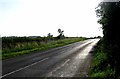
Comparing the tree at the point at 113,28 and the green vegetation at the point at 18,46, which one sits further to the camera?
the green vegetation at the point at 18,46

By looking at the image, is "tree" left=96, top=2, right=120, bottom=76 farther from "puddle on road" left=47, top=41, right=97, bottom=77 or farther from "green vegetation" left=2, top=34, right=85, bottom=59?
"green vegetation" left=2, top=34, right=85, bottom=59

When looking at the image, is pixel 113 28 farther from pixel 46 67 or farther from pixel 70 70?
pixel 46 67

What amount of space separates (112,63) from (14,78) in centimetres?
519

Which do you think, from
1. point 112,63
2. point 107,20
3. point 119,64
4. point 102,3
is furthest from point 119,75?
point 102,3

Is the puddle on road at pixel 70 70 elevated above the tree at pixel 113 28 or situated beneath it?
situated beneath

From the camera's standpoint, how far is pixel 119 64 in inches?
517

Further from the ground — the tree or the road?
the tree

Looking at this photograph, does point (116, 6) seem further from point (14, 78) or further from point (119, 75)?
point (14, 78)

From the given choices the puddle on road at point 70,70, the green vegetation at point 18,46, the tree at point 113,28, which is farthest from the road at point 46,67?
the green vegetation at point 18,46

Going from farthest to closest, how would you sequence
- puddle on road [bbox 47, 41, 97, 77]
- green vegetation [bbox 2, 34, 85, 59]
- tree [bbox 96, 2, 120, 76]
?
green vegetation [bbox 2, 34, 85, 59], puddle on road [bbox 47, 41, 97, 77], tree [bbox 96, 2, 120, 76]

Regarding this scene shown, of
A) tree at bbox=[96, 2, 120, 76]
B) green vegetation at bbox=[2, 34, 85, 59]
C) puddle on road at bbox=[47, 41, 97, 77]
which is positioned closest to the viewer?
tree at bbox=[96, 2, 120, 76]

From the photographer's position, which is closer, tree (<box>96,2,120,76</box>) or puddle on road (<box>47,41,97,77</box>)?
tree (<box>96,2,120,76</box>)

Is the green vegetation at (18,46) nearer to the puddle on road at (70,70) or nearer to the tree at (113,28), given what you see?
the puddle on road at (70,70)

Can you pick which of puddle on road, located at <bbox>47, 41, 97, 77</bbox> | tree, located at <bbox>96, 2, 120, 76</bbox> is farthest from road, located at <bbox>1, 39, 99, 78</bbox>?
tree, located at <bbox>96, 2, 120, 76</bbox>
